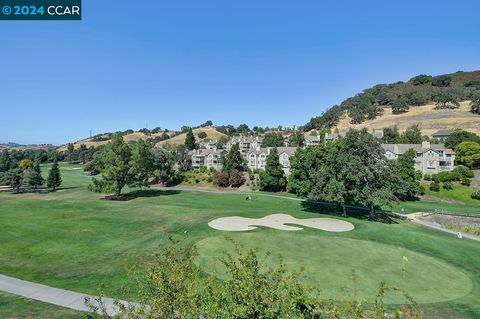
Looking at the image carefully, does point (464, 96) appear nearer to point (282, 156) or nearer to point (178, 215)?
point (282, 156)

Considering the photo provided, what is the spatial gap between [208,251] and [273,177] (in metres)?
51.2

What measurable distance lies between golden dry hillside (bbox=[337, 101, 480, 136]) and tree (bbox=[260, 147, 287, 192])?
83.3 metres

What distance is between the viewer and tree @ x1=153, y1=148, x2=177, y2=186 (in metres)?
92.3

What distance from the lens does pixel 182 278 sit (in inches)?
459

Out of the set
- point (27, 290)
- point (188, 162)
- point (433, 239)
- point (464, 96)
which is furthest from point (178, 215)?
point (464, 96)

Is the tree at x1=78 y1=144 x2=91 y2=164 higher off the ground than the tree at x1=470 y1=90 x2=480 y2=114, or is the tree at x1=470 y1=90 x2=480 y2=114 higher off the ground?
the tree at x1=470 y1=90 x2=480 y2=114

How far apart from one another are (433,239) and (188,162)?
92.0 m

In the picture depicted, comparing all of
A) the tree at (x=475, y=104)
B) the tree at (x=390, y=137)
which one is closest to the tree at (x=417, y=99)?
the tree at (x=475, y=104)

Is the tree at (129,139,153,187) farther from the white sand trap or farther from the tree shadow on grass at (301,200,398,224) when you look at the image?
the tree shadow on grass at (301,200,398,224)

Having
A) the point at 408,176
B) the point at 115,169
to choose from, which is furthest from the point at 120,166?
the point at 408,176

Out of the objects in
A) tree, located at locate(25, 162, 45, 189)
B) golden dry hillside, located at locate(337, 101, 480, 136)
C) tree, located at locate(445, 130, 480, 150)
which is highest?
golden dry hillside, located at locate(337, 101, 480, 136)

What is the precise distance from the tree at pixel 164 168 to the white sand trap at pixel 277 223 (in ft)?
166

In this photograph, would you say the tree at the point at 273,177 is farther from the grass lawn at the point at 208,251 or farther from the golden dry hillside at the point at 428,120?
the golden dry hillside at the point at 428,120

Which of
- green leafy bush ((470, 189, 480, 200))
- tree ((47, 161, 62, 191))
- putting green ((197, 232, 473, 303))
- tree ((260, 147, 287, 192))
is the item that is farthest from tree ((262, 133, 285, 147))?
putting green ((197, 232, 473, 303))
